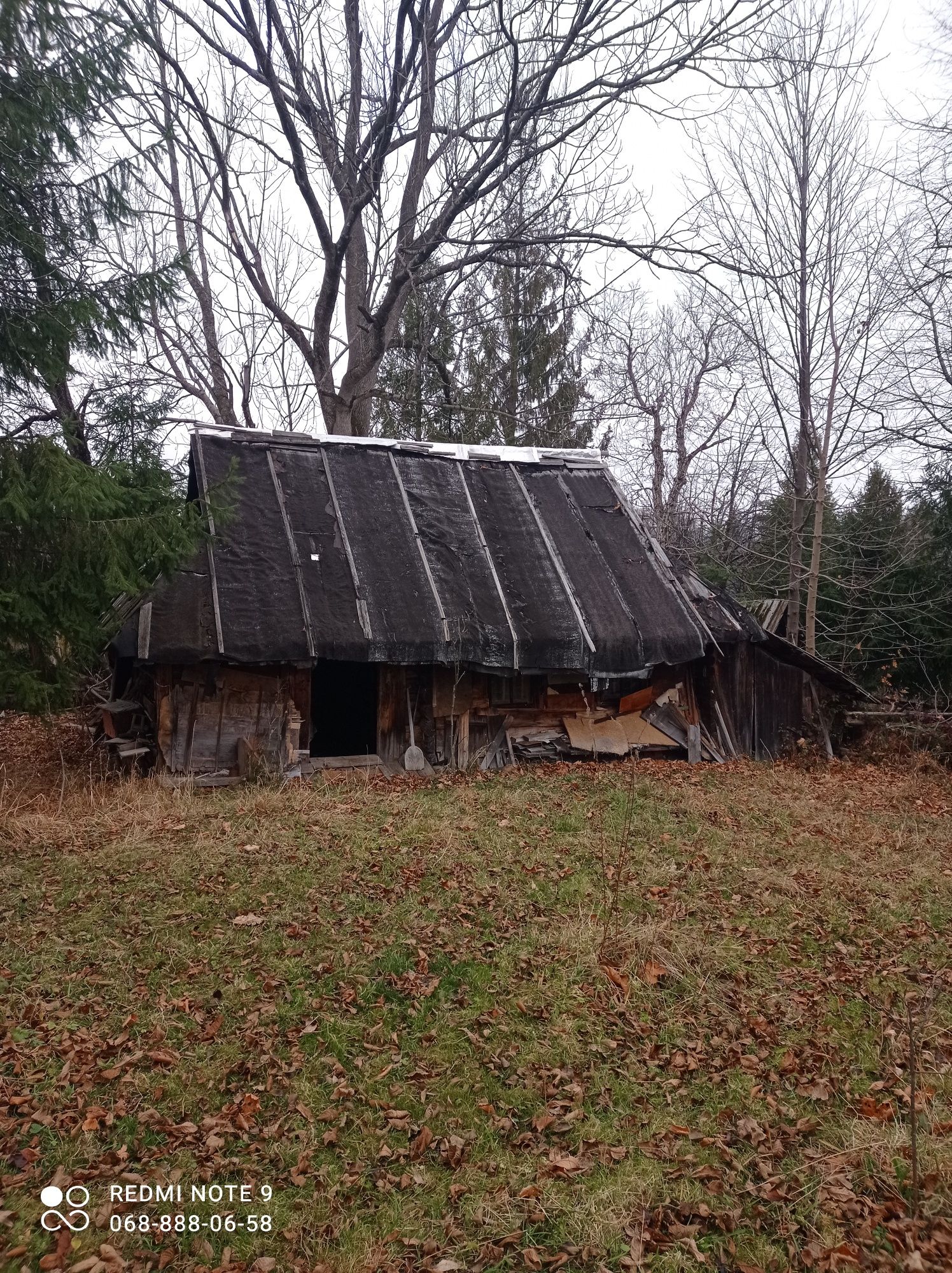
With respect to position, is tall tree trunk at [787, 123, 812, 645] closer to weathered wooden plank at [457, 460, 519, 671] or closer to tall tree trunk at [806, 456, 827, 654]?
tall tree trunk at [806, 456, 827, 654]

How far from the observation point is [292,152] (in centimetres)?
1267

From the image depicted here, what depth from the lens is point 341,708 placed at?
45.2 ft

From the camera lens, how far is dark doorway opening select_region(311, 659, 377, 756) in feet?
43.3

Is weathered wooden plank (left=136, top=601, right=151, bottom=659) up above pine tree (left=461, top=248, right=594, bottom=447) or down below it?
below

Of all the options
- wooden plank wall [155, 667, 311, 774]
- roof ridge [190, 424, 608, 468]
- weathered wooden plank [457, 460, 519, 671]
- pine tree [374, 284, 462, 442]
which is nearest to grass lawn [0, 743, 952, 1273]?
wooden plank wall [155, 667, 311, 774]

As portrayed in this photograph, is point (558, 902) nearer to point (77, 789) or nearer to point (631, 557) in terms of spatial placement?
point (77, 789)

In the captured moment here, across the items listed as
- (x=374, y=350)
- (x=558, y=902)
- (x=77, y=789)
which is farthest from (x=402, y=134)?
(x=558, y=902)

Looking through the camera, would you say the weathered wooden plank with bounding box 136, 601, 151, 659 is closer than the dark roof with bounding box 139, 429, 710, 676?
Yes

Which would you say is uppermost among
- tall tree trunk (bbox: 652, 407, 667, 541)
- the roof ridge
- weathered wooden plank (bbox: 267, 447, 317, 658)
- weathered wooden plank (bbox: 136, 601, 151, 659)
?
tall tree trunk (bbox: 652, 407, 667, 541)

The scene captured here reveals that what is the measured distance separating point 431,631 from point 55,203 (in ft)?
19.9

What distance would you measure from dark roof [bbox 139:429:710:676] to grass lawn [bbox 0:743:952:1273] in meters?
2.75

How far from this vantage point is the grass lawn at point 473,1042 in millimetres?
3490

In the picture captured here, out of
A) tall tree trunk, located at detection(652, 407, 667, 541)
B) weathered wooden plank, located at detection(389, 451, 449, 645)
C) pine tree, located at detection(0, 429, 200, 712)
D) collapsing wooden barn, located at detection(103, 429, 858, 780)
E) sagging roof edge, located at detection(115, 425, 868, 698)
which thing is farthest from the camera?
tall tree trunk, located at detection(652, 407, 667, 541)

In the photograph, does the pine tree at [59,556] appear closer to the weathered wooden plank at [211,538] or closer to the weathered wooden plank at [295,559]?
the weathered wooden plank at [211,538]
